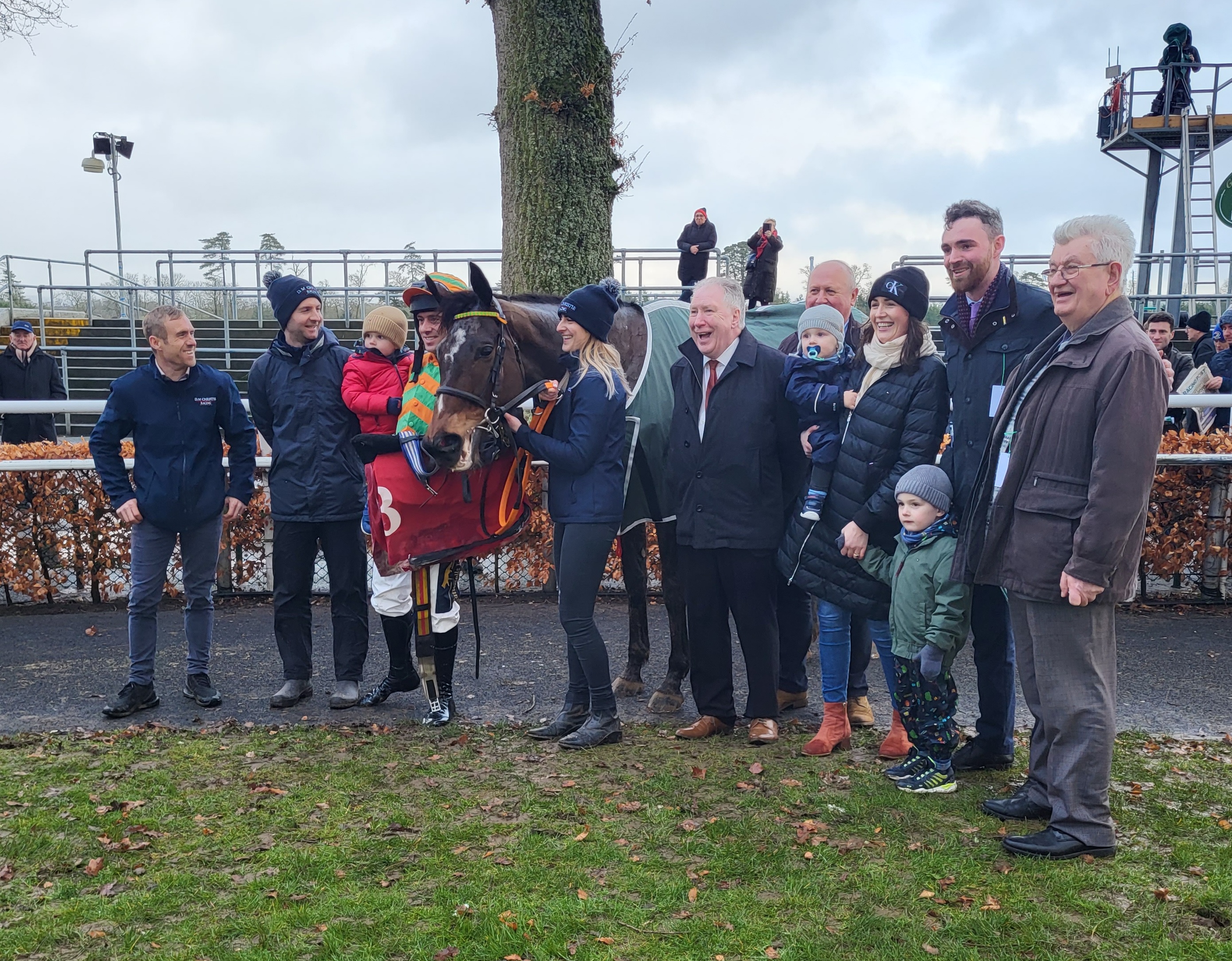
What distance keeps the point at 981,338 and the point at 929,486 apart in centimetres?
64

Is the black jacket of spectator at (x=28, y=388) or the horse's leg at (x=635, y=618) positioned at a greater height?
the black jacket of spectator at (x=28, y=388)

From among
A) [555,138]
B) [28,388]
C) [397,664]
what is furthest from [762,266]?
[28,388]

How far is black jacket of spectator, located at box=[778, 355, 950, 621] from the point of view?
4.07 metres

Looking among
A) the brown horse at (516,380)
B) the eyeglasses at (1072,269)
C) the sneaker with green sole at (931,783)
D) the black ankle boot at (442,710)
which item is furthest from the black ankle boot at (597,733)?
the eyeglasses at (1072,269)

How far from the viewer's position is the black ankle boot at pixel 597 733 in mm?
4512

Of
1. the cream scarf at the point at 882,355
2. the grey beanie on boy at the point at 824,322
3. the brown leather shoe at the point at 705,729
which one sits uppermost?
the grey beanie on boy at the point at 824,322

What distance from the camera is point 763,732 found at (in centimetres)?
456

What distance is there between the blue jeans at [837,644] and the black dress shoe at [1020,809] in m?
0.68

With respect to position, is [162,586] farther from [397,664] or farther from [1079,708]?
[1079,708]

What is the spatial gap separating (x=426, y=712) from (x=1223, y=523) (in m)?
5.64

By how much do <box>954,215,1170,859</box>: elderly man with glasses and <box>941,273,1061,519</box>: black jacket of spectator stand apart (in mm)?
292

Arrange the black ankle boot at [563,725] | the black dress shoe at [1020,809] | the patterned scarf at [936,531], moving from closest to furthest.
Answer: the black dress shoe at [1020,809] < the patterned scarf at [936,531] < the black ankle boot at [563,725]

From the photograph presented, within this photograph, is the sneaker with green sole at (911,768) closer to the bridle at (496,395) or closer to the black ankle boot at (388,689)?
the bridle at (496,395)

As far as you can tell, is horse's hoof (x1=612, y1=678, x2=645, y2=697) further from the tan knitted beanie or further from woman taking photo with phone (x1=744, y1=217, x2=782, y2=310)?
woman taking photo with phone (x1=744, y1=217, x2=782, y2=310)
